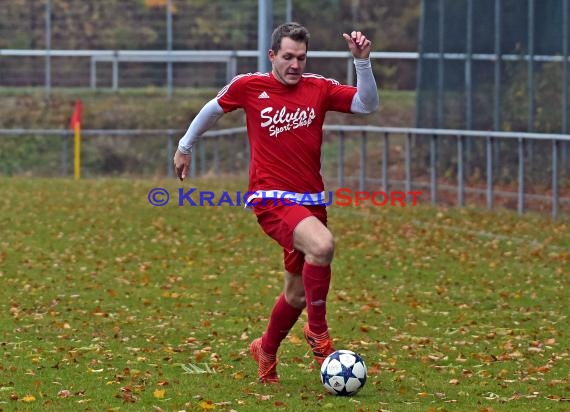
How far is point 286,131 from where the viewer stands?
30.1 ft

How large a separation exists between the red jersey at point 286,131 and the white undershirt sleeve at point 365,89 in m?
0.09

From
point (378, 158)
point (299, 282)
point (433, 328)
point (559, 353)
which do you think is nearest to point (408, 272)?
point (433, 328)

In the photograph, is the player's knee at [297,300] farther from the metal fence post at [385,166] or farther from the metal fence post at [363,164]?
the metal fence post at [363,164]

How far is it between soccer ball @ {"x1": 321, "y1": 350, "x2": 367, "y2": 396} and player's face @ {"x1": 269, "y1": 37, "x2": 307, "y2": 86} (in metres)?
1.67

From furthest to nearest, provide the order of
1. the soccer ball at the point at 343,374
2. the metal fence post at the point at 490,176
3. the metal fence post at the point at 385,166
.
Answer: the metal fence post at the point at 385,166 → the metal fence post at the point at 490,176 → the soccer ball at the point at 343,374

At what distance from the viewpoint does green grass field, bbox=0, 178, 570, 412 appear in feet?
29.6

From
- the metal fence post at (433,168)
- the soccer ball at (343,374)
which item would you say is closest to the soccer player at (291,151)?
the soccer ball at (343,374)

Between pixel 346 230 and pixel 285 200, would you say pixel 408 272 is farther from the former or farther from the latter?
pixel 285 200

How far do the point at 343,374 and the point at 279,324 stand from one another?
2.39ft

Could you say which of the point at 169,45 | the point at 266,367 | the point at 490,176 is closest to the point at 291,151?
the point at 266,367

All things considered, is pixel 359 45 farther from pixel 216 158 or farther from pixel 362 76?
pixel 216 158

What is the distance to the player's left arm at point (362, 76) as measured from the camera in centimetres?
895

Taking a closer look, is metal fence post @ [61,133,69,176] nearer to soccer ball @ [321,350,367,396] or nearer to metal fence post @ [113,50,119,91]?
metal fence post @ [113,50,119,91]

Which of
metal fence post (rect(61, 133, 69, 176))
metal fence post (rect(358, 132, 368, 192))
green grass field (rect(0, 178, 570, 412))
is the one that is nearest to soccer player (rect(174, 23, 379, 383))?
green grass field (rect(0, 178, 570, 412))
